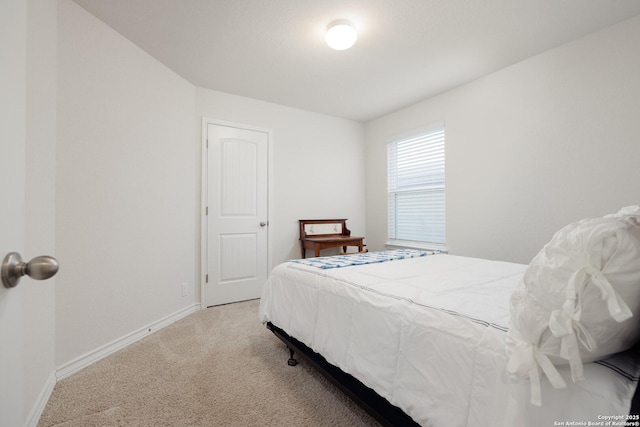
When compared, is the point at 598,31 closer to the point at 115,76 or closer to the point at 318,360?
the point at 318,360

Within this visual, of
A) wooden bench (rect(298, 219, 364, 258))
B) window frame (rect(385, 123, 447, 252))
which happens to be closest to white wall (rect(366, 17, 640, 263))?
window frame (rect(385, 123, 447, 252))

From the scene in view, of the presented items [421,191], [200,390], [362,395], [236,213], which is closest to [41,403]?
[200,390]

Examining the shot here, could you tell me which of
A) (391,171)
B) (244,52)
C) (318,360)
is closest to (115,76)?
(244,52)

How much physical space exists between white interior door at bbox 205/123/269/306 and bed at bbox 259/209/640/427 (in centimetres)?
157

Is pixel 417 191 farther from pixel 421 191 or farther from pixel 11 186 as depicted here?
pixel 11 186

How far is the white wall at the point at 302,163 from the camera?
348 cm

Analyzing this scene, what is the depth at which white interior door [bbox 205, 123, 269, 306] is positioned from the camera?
10.6 ft

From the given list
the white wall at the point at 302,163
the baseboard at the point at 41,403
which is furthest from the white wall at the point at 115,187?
the white wall at the point at 302,163

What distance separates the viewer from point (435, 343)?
3.19 ft

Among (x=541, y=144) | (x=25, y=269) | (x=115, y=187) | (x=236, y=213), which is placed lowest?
(x=25, y=269)

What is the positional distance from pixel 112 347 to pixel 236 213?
173cm

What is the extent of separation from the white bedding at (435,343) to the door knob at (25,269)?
108 centimetres

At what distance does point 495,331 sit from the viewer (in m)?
0.87

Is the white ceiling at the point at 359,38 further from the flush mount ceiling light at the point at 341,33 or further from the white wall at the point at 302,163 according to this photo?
the white wall at the point at 302,163
